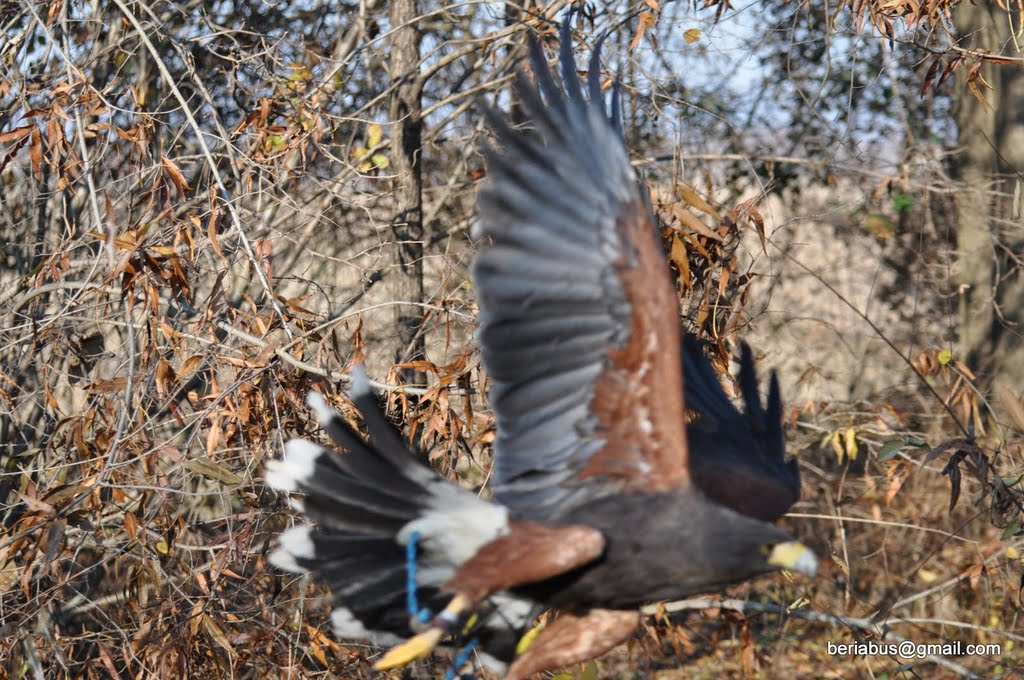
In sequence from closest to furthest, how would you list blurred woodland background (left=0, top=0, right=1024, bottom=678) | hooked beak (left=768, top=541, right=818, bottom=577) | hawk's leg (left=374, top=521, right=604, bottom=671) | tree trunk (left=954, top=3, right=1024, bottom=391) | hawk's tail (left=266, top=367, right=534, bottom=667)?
hooked beak (left=768, top=541, right=818, bottom=577) → hawk's leg (left=374, top=521, right=604, bottom=671) → hawk's tail (left=266, top=367, right=534, bottom=667) → blurred woodland background (left=0, top=0, right=1024, bottom=678) → tree trunk (left=954, top=3, right=1024, bottom=391)

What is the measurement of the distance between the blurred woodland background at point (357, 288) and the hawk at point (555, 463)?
397mm

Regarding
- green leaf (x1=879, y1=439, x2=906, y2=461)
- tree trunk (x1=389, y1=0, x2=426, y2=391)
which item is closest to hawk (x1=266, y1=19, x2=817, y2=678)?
green leaf (x1=879, y1=439, x2=906, y2=461)

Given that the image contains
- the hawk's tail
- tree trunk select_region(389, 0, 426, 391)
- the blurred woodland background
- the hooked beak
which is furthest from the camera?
tree trunk select_region(389, 0, 426, 391)

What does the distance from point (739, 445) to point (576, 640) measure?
1.07 meters

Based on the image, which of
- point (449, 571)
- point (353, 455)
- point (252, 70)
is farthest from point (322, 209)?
point (449, 571)

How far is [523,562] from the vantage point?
2748mm

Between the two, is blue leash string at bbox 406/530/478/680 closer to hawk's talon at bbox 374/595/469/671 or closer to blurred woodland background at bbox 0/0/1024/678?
hawk's talon at bbox 374/595/469/671

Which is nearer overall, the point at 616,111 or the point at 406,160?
the point at 616,111

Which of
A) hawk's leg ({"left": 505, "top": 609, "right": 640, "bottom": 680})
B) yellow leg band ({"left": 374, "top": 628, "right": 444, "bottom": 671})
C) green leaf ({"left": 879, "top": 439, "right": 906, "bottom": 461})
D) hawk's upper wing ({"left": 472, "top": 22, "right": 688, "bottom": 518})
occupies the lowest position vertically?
hawk's leg ({"left": 505, "top": 609, "right": 640, "bottom": 680})

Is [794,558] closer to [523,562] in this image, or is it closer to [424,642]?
[523,562]

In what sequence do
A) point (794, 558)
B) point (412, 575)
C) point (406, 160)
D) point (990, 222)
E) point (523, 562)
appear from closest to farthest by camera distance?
point (794, 558), point (523, 562), point (412, 575), point (406, 160), point (990, 222)

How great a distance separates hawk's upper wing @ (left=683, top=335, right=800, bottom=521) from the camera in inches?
134

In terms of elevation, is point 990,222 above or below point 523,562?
above

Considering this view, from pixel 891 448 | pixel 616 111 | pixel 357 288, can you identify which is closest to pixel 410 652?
pixel 616 111
